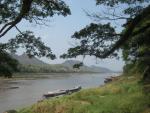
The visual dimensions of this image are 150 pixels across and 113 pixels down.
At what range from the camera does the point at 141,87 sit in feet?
86.1

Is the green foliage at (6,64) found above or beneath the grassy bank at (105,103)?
above

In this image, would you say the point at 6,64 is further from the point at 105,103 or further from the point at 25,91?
the point at 25,91

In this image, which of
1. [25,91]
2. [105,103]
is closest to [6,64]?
[105,103]

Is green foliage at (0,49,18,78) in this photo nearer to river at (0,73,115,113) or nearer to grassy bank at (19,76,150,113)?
grassy bank at (19,76,150,113)

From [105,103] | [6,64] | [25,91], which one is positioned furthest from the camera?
[25,91]

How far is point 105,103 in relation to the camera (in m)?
24.2

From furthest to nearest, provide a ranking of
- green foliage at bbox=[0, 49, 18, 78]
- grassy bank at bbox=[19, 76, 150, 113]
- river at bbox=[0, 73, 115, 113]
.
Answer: river at bbox=[0, 73, 115, 113], grassy bank at bbox=[19, 76, 150, 113], green foliage at bbox=[0, 49, 18, 78]

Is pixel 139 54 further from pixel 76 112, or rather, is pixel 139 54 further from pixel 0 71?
pixel 0 71

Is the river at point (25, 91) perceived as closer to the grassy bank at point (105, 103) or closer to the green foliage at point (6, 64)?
the grassy bank at point (105, 103)

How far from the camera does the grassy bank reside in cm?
2197

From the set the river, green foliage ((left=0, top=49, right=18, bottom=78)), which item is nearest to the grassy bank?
green foliage ((left=0, top=49, right=18, bottom=78))

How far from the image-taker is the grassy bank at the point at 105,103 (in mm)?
21969

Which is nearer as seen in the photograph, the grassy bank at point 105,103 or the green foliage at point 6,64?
the green foliage at point 6,64

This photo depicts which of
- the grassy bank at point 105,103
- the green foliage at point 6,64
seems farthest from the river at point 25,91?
the green foliage at point 6,64
